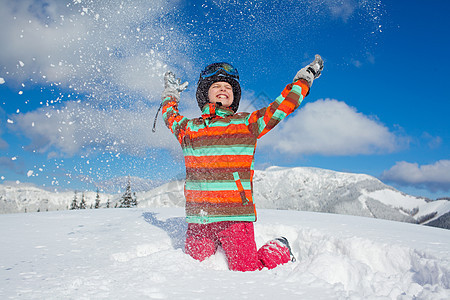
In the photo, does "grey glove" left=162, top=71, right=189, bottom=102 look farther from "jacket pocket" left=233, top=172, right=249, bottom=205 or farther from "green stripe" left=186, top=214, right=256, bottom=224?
"green stripe" left=186, top=214, right=256, bottom=224

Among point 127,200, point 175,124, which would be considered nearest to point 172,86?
point 175,124

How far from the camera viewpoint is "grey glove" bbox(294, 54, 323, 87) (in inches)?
117

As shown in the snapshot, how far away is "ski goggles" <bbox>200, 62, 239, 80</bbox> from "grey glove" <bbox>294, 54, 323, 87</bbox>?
0.96 meters

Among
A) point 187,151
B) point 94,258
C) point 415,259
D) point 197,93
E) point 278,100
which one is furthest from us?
point 197,93

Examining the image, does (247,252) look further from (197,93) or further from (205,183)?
(197,93)

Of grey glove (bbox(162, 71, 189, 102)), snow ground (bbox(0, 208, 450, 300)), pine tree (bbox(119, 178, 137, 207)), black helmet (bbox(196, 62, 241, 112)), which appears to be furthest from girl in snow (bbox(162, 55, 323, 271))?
pine tree (bbox(119, 178, 137, 207))

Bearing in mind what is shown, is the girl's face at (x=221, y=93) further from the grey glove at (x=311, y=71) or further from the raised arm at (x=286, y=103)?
the grey glove at (x=311, y=71)

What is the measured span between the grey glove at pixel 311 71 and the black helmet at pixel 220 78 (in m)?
0.94

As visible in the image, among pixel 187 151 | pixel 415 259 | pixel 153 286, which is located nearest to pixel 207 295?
pixel 153 286

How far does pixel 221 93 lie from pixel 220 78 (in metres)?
0.21

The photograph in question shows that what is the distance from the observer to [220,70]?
3.64 m

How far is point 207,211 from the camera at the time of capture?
307 cm

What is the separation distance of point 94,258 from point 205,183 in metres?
1.30

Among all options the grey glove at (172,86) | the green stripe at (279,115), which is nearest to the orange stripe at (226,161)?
the green stripe at (279,115)
